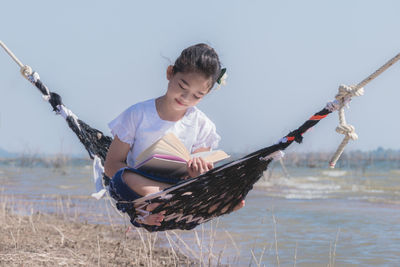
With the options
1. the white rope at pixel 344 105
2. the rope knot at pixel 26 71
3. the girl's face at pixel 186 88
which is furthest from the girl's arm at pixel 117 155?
the rope knot at pixel 26 71

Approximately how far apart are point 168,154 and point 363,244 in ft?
12.1

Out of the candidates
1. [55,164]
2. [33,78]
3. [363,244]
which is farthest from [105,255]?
[55,164]

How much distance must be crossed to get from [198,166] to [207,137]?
0.41 metres

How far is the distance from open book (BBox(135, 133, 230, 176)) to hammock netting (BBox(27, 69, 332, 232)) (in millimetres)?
111

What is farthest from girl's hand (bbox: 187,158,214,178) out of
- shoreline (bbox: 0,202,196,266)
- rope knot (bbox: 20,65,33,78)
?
rope knot (bbox: 20,65,33,78)

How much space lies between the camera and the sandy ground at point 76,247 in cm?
369

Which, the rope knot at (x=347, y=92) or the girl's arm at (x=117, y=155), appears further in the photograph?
the girl's arm at (x=117, y=155)

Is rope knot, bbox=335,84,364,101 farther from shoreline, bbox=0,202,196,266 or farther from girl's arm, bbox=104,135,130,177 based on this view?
shoreline, bbox=0,202,196,266

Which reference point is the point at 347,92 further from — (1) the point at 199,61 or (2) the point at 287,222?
(2) the point at 287,222

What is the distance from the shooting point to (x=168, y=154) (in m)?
2.44

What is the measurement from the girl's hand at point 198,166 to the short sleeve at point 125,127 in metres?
0.34

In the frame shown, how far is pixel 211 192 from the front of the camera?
2.47 m

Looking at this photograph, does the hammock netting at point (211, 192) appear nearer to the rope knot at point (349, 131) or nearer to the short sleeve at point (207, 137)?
the rope knot at point (349, 131)

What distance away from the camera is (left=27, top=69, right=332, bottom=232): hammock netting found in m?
2.35
